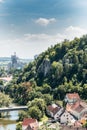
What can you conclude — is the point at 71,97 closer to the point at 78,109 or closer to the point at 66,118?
the point at 78,109

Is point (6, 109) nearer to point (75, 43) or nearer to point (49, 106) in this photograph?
point (49, 106)

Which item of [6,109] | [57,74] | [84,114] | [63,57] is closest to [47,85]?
[57,74]

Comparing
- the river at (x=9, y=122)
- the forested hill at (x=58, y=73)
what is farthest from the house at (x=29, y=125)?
the forested hill at (x=58, y=73)

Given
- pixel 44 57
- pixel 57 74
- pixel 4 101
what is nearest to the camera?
pixel 4 101

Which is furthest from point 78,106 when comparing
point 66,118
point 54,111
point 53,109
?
point 66,118

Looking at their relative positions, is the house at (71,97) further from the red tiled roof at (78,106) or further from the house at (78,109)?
the house at (78,109)

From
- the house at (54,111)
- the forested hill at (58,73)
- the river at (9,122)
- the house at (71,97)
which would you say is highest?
the forested hill at (58,73)
